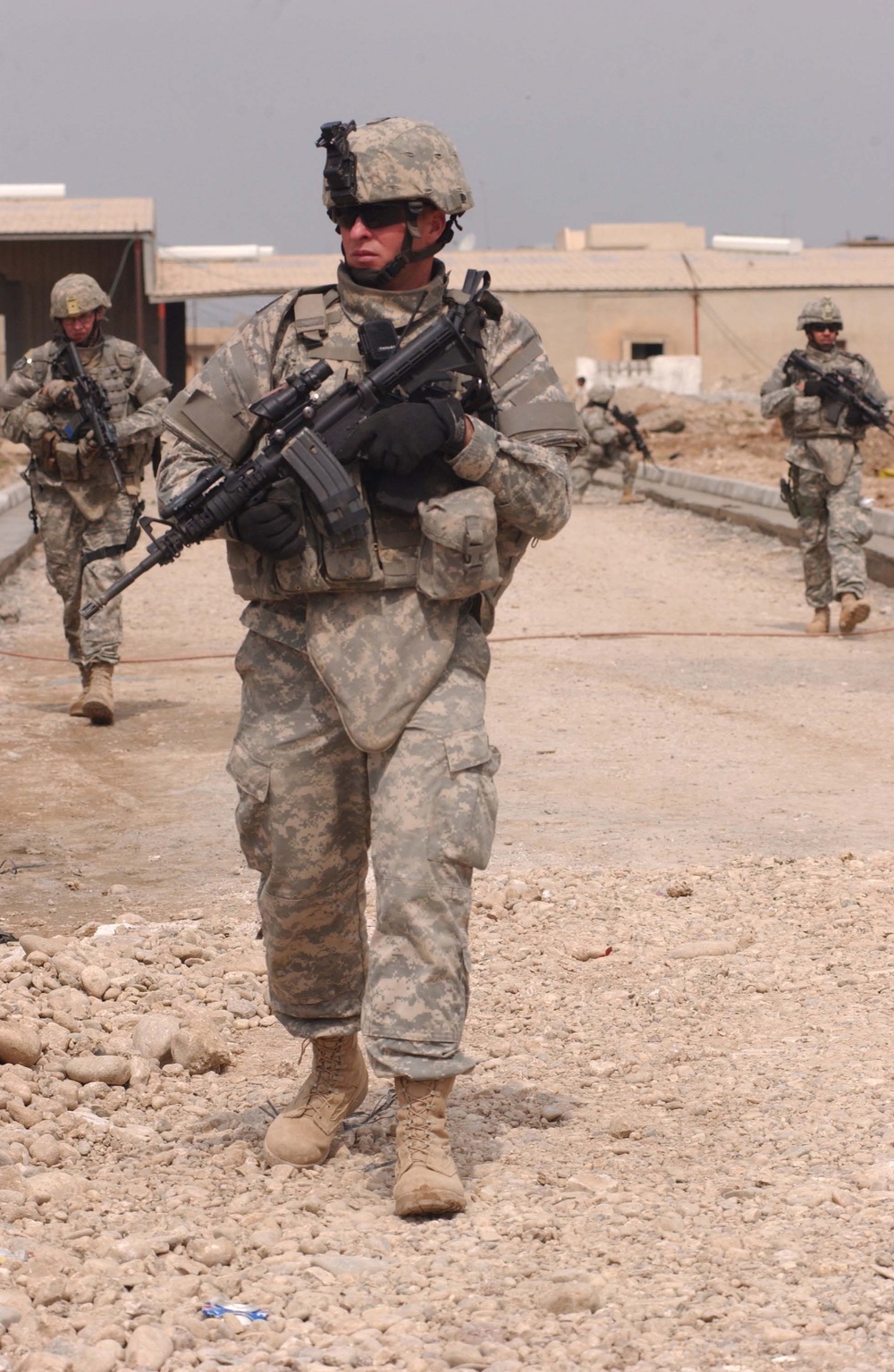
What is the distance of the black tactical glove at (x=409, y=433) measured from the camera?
308 cm

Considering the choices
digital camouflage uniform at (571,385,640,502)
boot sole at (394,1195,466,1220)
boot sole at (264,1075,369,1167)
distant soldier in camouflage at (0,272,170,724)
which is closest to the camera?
boot sole at (394,1195,466,1220)

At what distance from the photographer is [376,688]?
3.12 metres

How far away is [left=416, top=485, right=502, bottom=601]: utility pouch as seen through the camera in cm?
312

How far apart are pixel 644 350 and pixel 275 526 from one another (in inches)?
1409

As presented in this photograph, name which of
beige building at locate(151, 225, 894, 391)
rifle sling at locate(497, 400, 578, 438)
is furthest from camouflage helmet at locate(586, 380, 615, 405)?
rifle sling at locate(497, 400, 578, 438)

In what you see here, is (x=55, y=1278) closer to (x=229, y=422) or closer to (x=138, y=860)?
(x=229, y=422)

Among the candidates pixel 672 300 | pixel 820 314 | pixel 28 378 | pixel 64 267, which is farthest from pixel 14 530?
pixel 672 300

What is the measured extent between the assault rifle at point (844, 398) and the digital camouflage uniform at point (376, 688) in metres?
7.80

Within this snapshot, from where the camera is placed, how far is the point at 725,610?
12.7 meters

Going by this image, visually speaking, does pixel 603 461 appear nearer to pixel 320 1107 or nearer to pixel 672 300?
pixel 672 300

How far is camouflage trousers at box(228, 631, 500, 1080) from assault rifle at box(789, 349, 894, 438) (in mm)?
8070

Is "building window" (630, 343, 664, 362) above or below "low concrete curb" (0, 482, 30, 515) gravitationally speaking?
above

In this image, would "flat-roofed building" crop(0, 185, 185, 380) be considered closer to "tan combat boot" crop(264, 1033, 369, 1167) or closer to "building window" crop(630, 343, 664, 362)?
"building window" crop(630, 343, 664, 362)

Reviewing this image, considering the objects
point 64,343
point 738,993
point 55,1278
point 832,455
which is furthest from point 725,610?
point 55,1278
